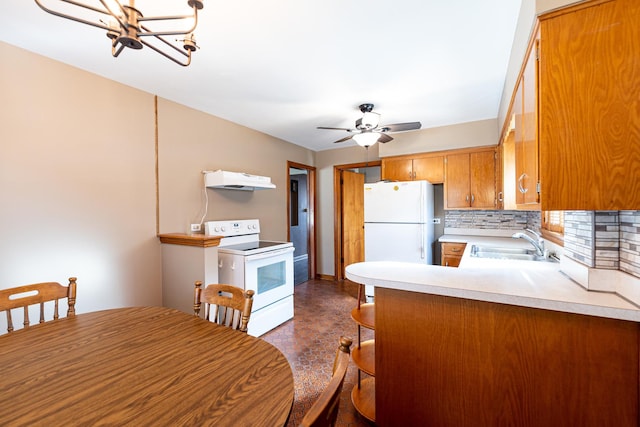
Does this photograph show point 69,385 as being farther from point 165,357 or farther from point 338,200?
point 338,200

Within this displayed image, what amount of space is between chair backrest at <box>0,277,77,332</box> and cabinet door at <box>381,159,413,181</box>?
3604 millimetres

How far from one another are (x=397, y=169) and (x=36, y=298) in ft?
12.5

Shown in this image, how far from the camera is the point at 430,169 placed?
12.4 feet

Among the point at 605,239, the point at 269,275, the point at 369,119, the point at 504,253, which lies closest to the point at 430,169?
the point at 369,119

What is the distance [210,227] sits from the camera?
300 cm

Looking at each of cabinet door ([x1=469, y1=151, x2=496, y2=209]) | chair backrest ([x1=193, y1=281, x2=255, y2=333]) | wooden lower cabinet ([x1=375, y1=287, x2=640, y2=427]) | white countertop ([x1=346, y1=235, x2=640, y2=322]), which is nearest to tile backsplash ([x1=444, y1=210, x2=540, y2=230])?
cabinet door ([x1=469, y1=151, x2=496, y2=209])

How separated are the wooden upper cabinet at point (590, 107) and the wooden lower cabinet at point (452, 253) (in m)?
2.30

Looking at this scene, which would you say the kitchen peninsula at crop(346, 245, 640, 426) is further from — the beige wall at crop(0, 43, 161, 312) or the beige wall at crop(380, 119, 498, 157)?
the beige wall at crop(380, 119, 498, 157)

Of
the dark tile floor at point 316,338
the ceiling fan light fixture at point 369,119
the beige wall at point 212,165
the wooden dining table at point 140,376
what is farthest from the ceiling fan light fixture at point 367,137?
the wooden dining table at point 140,376

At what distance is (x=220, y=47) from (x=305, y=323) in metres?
2.69

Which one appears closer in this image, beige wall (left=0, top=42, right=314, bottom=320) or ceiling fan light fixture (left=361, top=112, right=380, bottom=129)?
beige wall (left=0, top=42, right=314, bottom=320)

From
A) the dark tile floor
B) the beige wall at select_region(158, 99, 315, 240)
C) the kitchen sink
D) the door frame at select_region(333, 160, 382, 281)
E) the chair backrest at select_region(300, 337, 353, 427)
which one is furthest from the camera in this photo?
the door frame at select_region(333, 160, 382, 281)

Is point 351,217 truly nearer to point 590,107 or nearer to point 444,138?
point 444,138

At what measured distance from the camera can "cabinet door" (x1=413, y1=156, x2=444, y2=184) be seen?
374 centimetres
